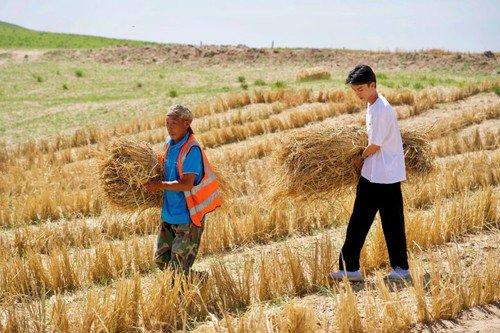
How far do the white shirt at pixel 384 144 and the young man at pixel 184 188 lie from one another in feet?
3.99

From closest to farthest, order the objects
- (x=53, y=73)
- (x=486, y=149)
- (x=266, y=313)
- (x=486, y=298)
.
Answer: (x=266, y=313), (x=486, y=298), (x=486, y=149), (x=53, y=73)

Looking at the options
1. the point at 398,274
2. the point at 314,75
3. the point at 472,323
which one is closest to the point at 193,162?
the point at 398,274

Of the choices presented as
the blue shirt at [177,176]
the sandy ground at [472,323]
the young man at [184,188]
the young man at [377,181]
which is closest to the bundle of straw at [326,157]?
the young man at [377,181]

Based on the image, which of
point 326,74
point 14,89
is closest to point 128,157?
point 326,74

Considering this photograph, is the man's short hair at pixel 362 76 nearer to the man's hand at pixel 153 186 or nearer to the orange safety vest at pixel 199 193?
the orange safety vest at pixel 199 193

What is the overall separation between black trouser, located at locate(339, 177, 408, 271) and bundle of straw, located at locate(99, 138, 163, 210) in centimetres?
157

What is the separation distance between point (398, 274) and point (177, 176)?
72.2 inches

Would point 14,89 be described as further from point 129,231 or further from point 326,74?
point 129,231

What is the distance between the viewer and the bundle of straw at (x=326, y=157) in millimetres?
5188

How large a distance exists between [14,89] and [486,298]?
28.7 metres

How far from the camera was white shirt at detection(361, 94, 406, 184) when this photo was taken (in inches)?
182

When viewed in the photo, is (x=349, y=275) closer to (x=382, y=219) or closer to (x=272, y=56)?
(x=382, y=219)

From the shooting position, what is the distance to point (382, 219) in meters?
4.84

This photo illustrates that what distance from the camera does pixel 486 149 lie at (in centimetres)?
1166
